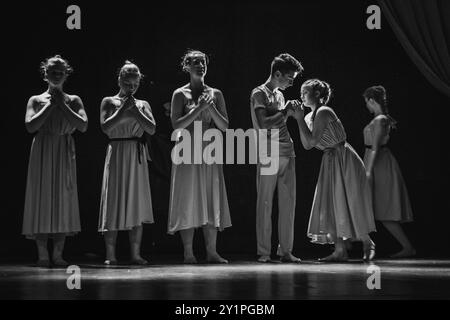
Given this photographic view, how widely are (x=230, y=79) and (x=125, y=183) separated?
6.65 ft

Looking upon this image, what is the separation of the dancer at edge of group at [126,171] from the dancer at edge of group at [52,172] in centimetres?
23

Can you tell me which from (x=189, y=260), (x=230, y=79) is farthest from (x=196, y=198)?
(x=230, y=79)

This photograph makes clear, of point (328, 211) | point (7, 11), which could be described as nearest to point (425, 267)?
point (328, 211)

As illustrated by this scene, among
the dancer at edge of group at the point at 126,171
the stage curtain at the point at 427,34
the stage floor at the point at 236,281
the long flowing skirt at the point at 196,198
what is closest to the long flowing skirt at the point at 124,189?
the dancer at edge of group at the point at 126,171

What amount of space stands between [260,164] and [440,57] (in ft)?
7.58

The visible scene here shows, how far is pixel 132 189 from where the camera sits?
6.12 meters

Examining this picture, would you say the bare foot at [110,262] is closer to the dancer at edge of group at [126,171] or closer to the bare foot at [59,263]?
the dancer at edge of group at [126,171]

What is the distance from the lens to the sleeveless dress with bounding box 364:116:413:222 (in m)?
7.15

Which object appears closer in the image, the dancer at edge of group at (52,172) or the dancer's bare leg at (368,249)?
the dancer at edge of group at (52,172)

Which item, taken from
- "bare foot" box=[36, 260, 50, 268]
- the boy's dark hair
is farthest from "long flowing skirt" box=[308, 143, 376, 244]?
"bare foot" box=[36, 260, 50, 268]

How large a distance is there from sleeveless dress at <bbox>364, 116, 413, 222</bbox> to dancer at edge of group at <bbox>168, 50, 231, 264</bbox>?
5.34 ft

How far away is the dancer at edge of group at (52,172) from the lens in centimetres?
598

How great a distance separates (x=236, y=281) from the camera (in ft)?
15.4

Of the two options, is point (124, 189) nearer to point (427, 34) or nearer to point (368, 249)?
point (368, 249)
